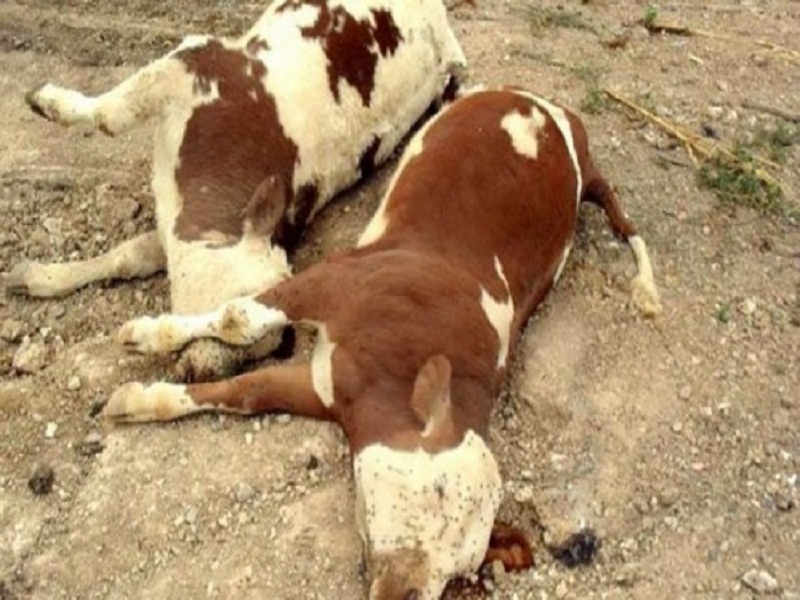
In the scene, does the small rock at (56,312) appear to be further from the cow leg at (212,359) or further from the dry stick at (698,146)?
the dry stick at (698,146)

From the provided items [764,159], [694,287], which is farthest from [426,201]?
[764,159]

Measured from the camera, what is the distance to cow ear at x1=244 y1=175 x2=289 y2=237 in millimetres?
4734

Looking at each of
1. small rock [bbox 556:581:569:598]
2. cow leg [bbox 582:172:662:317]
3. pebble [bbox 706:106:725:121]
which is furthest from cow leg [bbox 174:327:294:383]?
pebble [bbox 706:106:725:121]

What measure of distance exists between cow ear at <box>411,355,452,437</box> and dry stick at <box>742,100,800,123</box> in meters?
2.79

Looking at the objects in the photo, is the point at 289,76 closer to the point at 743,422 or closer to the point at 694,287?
the point at 694,287

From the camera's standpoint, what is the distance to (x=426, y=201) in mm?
4625

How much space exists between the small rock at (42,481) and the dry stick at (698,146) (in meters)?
2.87

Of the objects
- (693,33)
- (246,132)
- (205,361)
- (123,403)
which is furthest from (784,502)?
(693,33)

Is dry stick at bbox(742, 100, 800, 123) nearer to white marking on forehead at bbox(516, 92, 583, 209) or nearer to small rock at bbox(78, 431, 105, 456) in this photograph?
white marking on forehead at bbox(516, 92, 583, 209)

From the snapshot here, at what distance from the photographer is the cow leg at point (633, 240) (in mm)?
4902

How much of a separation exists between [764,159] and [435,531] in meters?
2.77

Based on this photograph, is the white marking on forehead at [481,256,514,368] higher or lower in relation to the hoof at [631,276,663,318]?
higher

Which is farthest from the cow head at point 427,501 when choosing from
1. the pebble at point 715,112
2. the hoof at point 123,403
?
the pebble at point 715,112

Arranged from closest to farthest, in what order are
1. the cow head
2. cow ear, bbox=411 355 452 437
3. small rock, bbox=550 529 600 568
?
the cow head < cow ear, bbox=411 355 452 437 < small rock, bbox=550 529 600 568
